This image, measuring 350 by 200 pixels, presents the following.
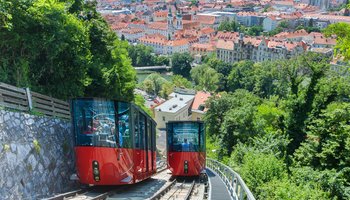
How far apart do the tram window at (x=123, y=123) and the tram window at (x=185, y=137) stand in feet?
17.5

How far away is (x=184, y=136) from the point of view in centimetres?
1535

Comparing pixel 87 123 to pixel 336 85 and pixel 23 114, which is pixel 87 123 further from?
pixel 336 85

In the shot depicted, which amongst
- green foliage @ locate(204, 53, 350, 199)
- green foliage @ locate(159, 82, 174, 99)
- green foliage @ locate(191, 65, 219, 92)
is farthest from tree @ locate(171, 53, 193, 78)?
green foliage @ locate(204, 53, 350, 199)

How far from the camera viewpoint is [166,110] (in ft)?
171

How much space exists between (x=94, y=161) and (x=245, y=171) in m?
6.26

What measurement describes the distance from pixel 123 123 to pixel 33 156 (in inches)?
103

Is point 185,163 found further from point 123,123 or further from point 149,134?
point 123,123

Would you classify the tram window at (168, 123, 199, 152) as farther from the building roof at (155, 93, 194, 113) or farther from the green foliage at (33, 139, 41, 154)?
the building roof at (155, 93, 194, 113)

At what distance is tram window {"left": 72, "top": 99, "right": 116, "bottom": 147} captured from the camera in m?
9.63

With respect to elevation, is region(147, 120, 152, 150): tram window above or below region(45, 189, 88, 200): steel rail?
above

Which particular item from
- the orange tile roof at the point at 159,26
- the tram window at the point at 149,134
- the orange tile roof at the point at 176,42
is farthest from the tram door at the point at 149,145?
the orange tile roof at the point at 159,26

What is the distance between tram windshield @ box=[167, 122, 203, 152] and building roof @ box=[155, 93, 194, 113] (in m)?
36.0

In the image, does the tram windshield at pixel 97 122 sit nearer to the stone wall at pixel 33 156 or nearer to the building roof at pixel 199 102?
the stone wall at pixel 33 156

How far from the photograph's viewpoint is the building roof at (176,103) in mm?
52344
